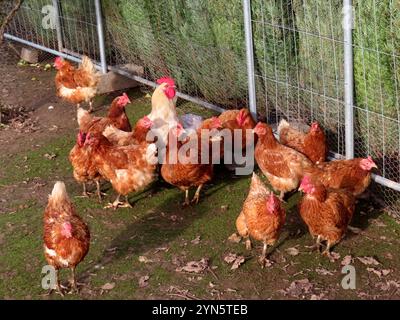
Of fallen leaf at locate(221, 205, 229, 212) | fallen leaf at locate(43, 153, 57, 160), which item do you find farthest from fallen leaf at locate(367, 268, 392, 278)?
fallen leaf at locate(43, 153, 57, 160)

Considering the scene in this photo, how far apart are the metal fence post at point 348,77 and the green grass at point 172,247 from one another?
0.70m

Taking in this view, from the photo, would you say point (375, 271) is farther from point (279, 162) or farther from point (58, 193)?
point (58, 193)

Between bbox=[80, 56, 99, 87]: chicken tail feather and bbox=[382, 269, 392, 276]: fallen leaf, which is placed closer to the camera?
bbox=[382, 269, 392, 276]: fallen leaf

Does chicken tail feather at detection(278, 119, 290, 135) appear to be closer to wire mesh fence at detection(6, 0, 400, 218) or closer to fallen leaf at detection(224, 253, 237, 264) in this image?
wire mesh fence at detection(6, 0, 400, 218)

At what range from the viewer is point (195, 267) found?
5828mm

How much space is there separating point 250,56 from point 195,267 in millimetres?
2836

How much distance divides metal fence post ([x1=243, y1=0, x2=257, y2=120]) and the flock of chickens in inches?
14.0

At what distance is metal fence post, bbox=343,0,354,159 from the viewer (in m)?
6.20

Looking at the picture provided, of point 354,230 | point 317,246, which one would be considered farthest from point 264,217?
point 354,230

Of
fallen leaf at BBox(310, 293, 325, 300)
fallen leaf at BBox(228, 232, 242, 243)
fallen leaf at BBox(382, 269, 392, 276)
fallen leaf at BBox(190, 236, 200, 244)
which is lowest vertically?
fallen leaf at BBox(190, 236, 200, 244)

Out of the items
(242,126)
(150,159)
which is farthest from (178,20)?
(150,159)

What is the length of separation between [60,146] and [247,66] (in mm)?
2556

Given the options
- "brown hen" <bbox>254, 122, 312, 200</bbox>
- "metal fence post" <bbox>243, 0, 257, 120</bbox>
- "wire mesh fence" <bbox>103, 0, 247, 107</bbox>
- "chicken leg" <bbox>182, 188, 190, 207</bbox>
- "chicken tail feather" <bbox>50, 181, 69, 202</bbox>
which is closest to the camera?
"chicken tail feather" <bbox>50, 181, 69, 202</bbox>

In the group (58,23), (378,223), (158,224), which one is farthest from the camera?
(58,23)
